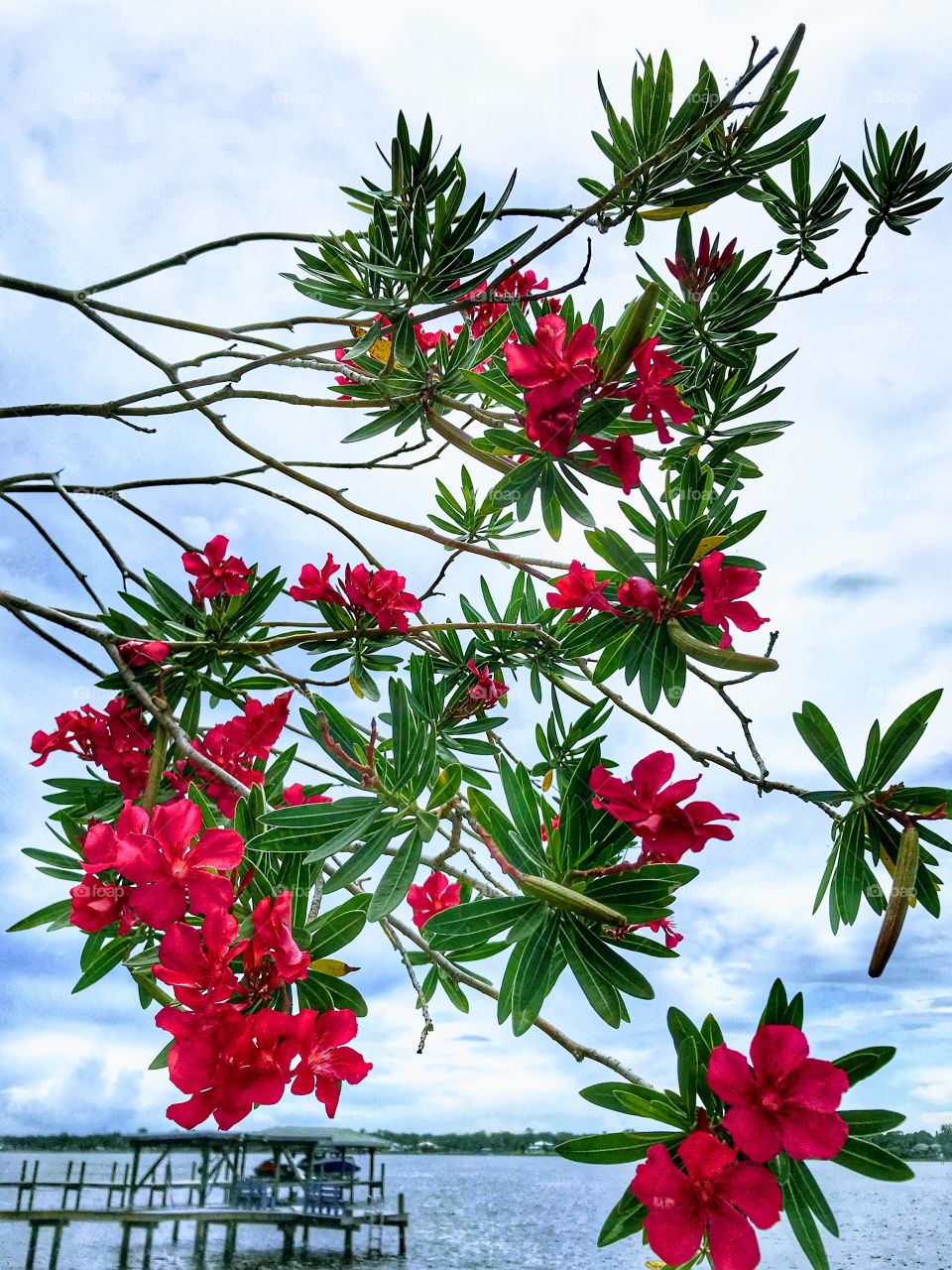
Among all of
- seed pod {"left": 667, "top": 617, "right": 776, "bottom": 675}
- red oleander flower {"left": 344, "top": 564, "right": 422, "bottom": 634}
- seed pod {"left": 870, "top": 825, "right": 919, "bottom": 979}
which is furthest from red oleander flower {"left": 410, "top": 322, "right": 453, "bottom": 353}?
seed pod {"left": 870, "top": 825, "right": 919, "bottom": 979}

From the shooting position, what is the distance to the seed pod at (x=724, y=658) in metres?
1.19

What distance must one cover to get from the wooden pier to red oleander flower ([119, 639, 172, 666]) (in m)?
19.7

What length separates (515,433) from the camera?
1.55m

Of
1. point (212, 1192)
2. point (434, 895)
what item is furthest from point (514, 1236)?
point (434, 895)

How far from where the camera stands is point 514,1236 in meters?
56.0

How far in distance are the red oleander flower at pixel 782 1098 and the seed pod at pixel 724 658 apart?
44 centimetres

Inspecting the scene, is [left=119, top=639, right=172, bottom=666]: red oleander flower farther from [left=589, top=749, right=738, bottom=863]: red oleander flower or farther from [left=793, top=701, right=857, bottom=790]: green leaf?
[left=793, top=701, right=857, bottom=790]: green leaf

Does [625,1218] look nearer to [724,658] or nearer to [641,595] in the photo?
[724,658]

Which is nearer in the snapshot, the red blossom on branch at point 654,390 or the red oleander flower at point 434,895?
the red blossom on branch at point 654,390

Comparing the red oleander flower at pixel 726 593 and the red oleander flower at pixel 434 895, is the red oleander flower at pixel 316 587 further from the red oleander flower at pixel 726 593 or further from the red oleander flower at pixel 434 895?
the red oleander flower at pixel 726 593

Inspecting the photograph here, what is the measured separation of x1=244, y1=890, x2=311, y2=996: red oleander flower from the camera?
1.01m

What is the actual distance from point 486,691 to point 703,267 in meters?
1.09

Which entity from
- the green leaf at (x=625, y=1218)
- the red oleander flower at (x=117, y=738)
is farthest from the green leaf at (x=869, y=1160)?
the red oleander flower at (x=117, y=738)

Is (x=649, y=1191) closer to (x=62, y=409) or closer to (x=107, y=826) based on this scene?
(x=107, y=826)
